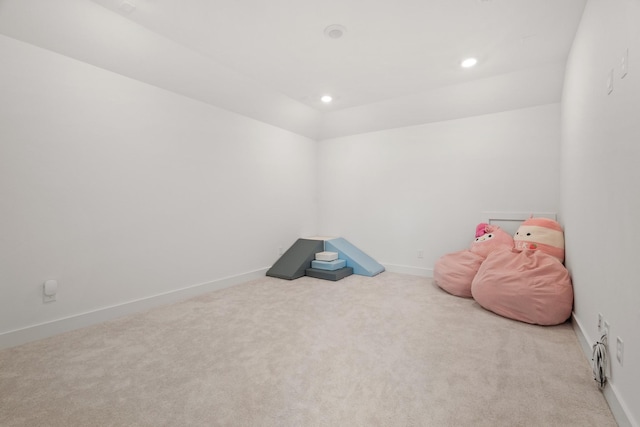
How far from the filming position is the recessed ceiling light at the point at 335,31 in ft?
8.07

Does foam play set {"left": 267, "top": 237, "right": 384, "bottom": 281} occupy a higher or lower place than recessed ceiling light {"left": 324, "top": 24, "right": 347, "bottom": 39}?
lower

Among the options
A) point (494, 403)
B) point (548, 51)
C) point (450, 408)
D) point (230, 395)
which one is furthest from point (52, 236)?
A: point (548, 51)

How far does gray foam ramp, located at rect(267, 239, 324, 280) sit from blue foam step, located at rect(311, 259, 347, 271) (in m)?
0.13

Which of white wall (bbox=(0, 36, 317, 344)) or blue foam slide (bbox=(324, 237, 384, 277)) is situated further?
blue foam slide (bbox=(324, 237, 384, 277))

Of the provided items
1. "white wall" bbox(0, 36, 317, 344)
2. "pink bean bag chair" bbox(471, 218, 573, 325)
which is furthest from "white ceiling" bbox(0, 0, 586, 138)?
"pink bean bag chair" bbox(471, 218, 573, 325)

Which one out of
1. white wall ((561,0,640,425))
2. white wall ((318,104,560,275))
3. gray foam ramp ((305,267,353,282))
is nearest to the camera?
white wall ((561,0,640,425))

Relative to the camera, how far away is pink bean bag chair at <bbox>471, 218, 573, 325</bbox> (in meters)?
2.40

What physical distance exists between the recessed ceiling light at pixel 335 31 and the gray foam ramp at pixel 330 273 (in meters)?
Result: 2.74

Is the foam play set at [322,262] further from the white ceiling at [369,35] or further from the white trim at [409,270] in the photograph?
the white ceiling at [369,35]

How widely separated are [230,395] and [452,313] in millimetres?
2082

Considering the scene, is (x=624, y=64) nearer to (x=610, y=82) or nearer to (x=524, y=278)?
(x=610, y=82)

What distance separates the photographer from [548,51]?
2.83 m

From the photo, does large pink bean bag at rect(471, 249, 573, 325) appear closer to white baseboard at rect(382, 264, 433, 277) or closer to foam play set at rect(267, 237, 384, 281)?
white baseboard at rect(382, 264, 433, 277)

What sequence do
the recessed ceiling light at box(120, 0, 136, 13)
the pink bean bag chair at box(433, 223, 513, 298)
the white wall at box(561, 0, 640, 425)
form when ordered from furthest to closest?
the pink bean bag chair at box(433, 223, 513, 298)
the recessed ceiling light at box(120, 0, 136, 13)
the white wall at box(561, 0, 640, 425)
